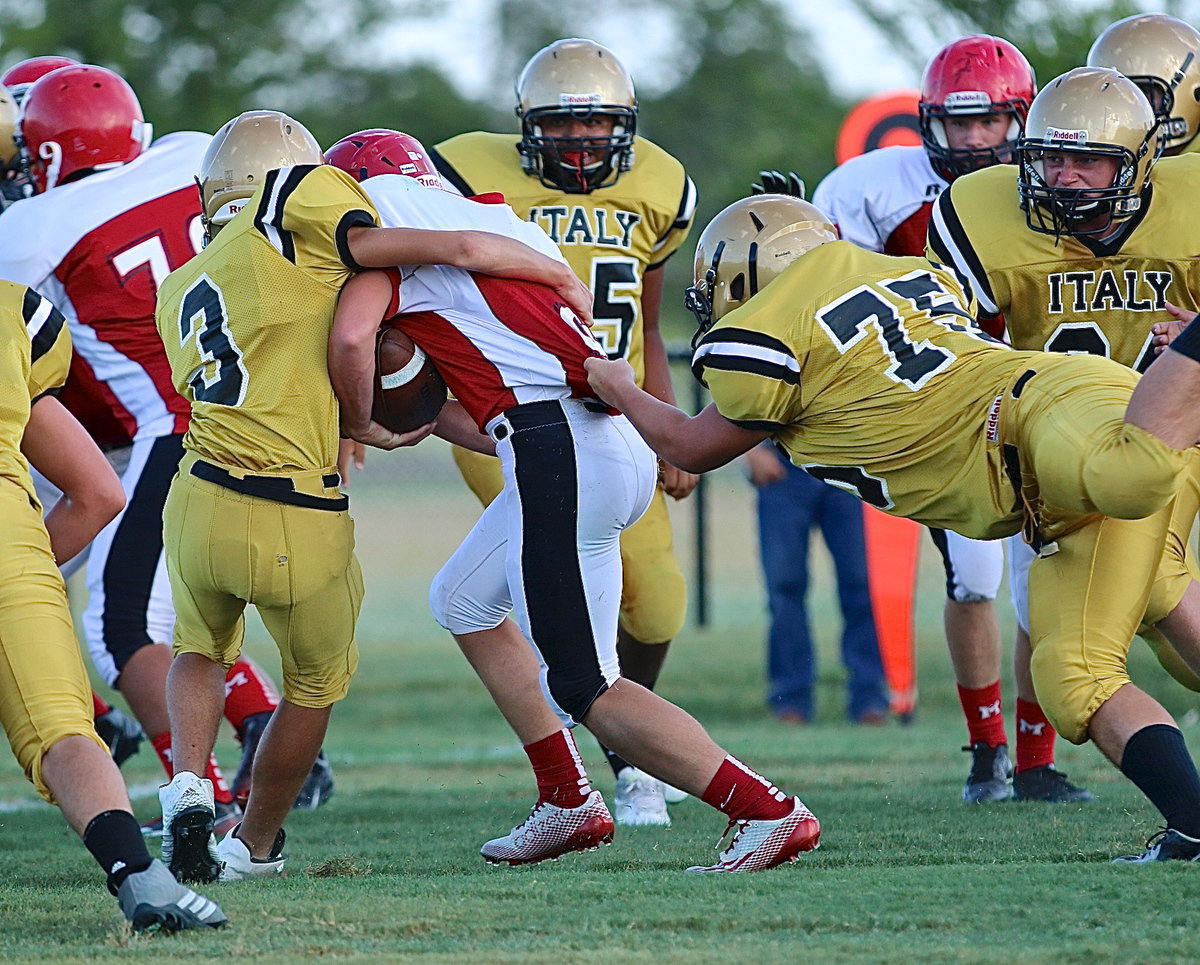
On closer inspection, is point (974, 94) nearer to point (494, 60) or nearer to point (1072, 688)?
point (1072, 688)

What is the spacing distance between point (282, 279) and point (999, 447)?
1.57 m

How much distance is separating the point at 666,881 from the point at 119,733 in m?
2.72

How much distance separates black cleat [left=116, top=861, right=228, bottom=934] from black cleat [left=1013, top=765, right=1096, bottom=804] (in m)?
A: 2.62

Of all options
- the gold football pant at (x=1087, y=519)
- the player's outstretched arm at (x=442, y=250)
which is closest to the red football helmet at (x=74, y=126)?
the player's outstretched arm at (x=442, y=250)

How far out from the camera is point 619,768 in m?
4.98

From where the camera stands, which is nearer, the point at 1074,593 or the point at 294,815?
the point at 1074,593

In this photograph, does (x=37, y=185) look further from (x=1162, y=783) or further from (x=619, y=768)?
(x=1162, y=783)

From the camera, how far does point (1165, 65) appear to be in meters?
4.67

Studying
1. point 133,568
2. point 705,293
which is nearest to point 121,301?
point 133,568

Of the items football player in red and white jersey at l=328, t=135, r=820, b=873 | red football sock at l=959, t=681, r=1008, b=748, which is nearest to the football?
football player in red and white jersey at l=328, t=135, r=820, b=873

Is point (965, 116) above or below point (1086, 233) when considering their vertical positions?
above

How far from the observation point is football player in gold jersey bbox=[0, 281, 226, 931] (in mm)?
3029

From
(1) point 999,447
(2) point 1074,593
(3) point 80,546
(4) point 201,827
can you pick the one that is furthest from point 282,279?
(2) point 1074,593

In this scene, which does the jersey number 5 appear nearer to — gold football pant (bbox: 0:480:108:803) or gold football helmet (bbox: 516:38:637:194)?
gold football pant (bbox: 0:480:108:803)
